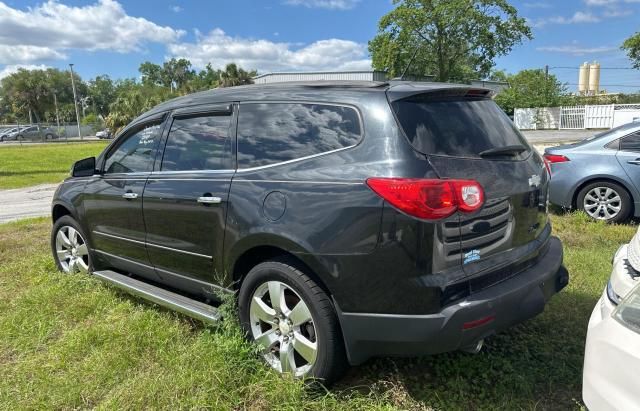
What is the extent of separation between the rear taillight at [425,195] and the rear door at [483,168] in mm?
65

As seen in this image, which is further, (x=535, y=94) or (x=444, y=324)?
(x=535, y=94)

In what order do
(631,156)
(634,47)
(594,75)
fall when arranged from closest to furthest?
1. (631,156)
2. (634,47)
3. (594,75)

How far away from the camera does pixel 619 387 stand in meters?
1.75

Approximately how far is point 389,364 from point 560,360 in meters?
1.09

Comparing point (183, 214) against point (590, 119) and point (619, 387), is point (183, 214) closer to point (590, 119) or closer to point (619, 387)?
point (619, 387)

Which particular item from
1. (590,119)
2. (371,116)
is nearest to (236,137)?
(371,116)

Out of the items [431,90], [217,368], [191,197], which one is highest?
[431,90]

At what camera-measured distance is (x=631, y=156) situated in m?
6.38

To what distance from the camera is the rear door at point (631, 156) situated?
20.7ft

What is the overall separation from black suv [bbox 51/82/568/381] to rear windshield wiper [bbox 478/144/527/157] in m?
0.01

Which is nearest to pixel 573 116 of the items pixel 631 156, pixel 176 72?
pixel 631 156

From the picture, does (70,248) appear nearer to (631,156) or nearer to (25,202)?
(631,156)

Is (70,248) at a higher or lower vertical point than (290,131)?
lower

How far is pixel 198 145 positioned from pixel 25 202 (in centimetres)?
927
